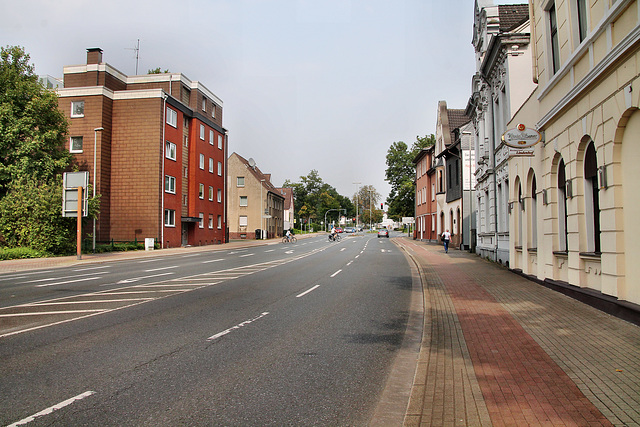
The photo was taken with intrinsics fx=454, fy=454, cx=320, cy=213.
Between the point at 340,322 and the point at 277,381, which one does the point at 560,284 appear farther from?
the point at 277,381

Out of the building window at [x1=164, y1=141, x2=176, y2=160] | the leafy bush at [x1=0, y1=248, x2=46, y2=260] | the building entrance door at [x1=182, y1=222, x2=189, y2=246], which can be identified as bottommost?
the leafy bush at [x1=0, y1=248, x2=46, y2=260]

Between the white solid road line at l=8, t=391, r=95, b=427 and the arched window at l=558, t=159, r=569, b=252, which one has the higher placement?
the arched window at l=558, t=159, r=569, b=252

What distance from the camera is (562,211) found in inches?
449

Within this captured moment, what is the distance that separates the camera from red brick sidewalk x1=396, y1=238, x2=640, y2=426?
153 inches

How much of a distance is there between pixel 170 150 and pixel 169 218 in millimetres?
5667

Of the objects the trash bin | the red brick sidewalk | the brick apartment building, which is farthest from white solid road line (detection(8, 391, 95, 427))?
the brick apartment building

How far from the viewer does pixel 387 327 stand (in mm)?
7836

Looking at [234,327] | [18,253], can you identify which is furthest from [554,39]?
[18,253]

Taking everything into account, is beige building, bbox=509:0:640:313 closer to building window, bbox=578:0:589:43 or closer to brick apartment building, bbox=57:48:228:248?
building window, bbox=578:0:589:43

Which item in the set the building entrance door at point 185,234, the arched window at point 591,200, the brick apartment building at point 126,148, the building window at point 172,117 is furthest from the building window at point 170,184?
the arched window at point 591,200

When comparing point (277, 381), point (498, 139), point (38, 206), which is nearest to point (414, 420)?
point (277, 381)

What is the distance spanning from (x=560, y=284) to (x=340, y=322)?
6084 millimetres

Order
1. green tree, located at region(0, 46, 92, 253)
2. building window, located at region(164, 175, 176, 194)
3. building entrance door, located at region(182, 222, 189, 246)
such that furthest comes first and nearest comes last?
building entrance door, located at region(182, 222, 189, 246), building window, located at region(164, 175, 176, 194), green tree, located at region(0, 46, 92, 253)

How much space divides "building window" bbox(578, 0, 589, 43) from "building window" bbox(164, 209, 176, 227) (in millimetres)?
32416
